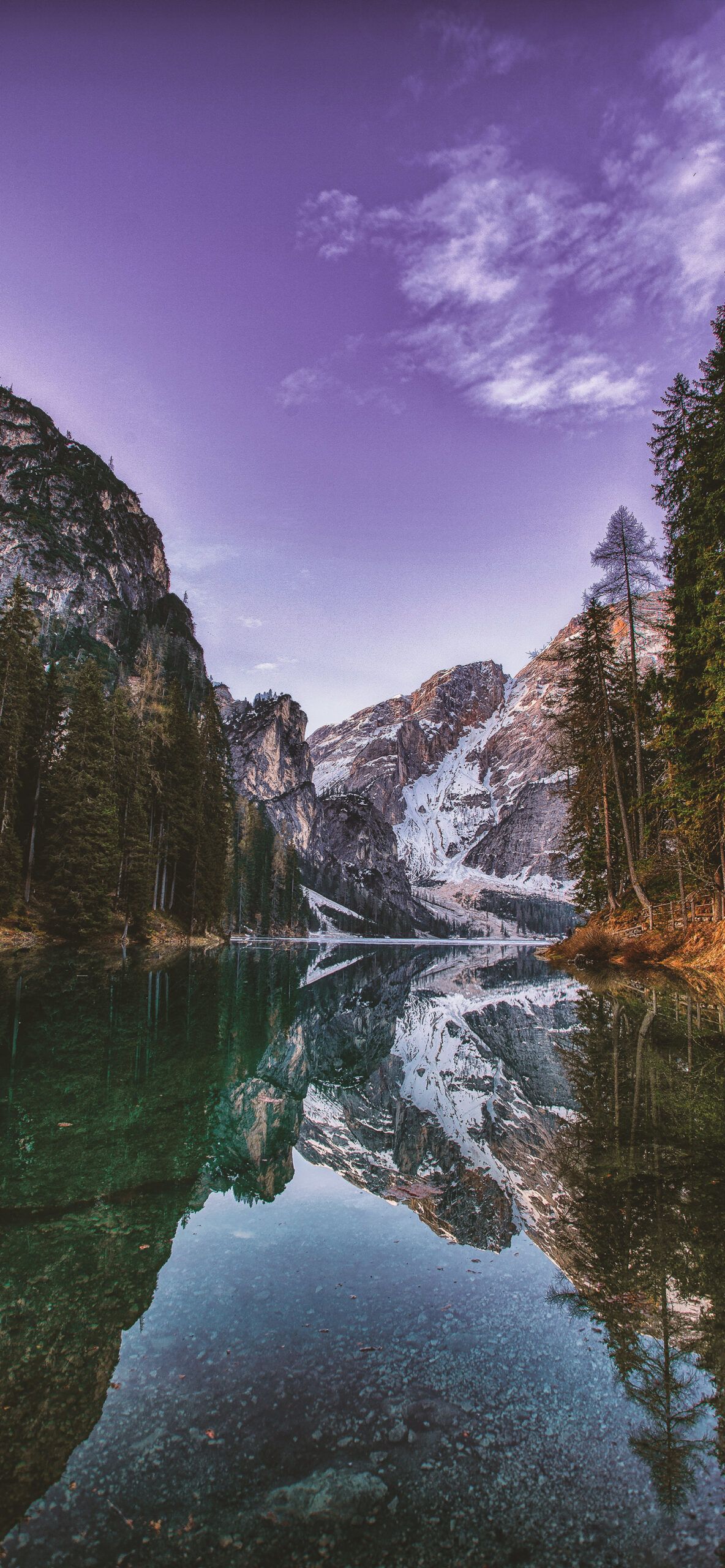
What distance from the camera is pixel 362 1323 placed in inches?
161

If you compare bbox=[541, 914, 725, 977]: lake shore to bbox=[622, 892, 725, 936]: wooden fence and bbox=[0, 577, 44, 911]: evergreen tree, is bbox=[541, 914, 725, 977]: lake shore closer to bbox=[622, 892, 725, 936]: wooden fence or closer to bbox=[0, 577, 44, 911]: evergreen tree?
bbox=[622, 892, 725, 936]: wooden fence

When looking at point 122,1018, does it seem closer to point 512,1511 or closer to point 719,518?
point 512,1511

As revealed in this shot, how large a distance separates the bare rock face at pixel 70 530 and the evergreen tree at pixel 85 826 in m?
87.3

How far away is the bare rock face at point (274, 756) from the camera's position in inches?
6845

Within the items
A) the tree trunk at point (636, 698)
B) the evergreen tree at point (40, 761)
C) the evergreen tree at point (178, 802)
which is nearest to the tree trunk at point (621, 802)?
the tree trunk at point (636, 698)

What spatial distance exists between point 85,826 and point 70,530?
113 metres

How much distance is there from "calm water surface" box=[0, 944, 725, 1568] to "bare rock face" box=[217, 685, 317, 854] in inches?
6241

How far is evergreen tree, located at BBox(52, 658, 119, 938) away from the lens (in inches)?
1303

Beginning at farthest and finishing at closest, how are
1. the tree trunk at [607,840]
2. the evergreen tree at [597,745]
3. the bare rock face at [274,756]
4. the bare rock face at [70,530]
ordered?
the bare rock face at [274,756], the bare rock face at [70,530], the evergreen tree at [597,745], the tree trunk at [607,840]

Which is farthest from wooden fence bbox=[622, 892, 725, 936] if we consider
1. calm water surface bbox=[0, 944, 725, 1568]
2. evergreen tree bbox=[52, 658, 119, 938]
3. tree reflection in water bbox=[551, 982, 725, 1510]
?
evergreen tree bbox=[52, 658, 119, 938]

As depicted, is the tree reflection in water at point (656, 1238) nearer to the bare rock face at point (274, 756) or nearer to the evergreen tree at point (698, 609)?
the evergreen tree at point (698, 609)

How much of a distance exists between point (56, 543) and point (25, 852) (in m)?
105

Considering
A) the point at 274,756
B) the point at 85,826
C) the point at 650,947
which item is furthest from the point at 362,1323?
the point at 274,756

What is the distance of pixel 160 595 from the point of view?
5709 inches
